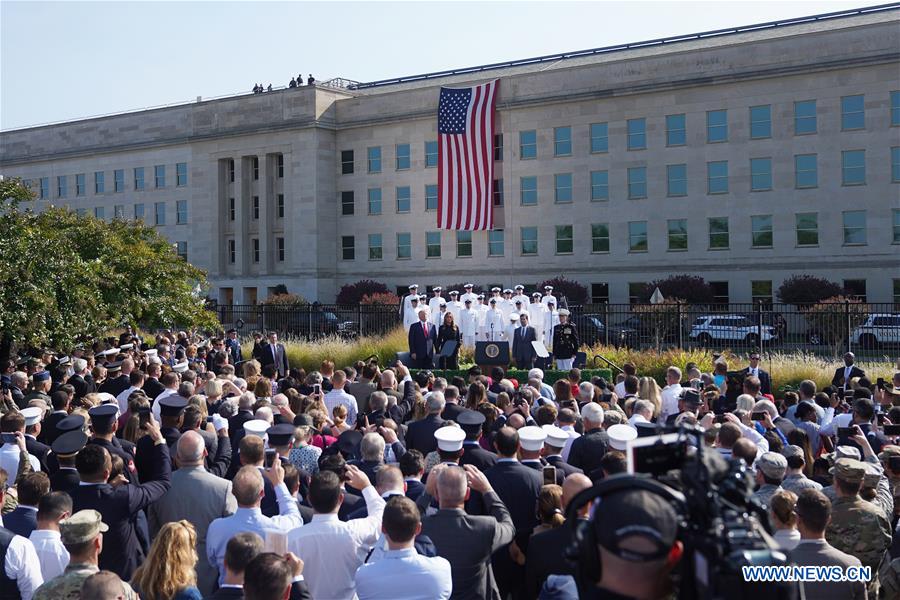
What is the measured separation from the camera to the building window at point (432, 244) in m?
60.4

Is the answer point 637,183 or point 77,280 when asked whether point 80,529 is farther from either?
point 637,183

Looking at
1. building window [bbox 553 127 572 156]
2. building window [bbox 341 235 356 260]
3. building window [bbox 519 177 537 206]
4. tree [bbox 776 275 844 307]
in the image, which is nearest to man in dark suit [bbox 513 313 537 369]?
tree [bbox 776 275 844 307]

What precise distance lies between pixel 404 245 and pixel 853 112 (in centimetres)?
2754

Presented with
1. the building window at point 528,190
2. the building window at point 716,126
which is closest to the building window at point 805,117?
the building window at point 716,126

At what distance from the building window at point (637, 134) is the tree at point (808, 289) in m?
11.6

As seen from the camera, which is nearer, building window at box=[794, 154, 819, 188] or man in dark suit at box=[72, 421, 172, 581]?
man in dark suit at box=[72, 421, 172, 581]

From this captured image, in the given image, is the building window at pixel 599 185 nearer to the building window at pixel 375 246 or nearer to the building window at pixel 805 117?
the building window at pixel 805 117

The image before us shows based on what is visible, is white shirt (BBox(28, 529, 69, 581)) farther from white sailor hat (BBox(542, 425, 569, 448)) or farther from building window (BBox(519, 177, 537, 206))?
building window (BBox(519, 177, 537, 206))

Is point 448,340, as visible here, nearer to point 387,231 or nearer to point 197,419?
point 197,419

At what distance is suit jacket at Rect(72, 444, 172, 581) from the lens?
6.46 metres

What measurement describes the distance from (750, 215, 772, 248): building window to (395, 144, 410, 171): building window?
71.8 ft

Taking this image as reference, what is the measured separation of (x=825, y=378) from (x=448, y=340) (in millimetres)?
8881

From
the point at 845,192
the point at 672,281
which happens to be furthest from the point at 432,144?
the point at 845,192

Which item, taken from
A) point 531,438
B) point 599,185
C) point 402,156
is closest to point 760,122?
point 599,185
